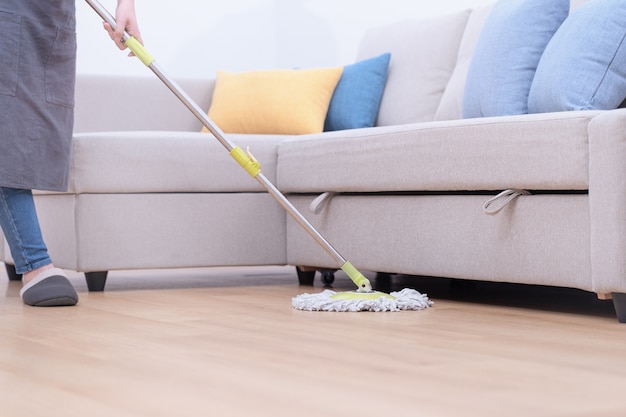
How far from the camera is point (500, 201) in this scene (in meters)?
2.23

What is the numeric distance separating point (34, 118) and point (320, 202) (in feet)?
2.63

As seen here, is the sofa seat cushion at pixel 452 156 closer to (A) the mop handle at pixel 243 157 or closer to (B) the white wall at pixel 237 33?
(A) the mop handle at pixel 243 157

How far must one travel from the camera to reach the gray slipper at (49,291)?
7.89 ft

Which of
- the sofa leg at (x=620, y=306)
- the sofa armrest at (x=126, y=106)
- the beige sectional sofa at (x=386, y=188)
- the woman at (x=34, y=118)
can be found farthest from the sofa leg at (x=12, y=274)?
the sofa leg at (x=620, y=306)

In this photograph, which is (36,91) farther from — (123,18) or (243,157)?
(243,157)

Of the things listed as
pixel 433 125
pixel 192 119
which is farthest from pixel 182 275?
pixel 433 125

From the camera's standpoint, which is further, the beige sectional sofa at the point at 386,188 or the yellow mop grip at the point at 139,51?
the yellow mop grip at the point at 139,51

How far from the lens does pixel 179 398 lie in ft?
4.18

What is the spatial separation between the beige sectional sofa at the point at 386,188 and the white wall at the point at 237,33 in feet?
2.71

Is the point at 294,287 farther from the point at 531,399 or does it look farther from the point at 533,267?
the point at 531,399

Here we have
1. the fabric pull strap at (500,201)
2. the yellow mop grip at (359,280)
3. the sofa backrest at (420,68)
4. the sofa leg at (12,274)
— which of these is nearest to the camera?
the fabric pull strap at (500,201)

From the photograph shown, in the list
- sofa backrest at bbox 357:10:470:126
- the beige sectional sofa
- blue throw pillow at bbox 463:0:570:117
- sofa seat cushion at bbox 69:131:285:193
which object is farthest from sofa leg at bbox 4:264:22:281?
blue throw pillow at bbox 463:0:570:117

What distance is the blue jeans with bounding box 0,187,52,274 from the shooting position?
7.99ft

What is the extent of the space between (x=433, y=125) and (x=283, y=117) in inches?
47.7
